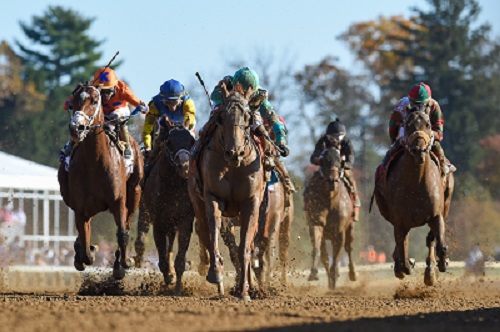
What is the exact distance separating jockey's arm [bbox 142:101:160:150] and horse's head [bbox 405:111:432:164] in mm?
3840

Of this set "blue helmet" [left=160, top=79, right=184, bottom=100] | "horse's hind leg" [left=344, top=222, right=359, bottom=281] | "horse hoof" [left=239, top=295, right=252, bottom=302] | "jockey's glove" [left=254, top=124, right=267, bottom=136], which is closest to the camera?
"horse hoof" [left=239, top=295, right=252, bottom=302]

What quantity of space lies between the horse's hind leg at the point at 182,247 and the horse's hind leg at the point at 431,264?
310cm

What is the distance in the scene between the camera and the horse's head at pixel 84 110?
14883 mm

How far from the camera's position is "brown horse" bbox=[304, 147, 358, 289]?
72.0ft

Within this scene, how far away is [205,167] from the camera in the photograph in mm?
14117

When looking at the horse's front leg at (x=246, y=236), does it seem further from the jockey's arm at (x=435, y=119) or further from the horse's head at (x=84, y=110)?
the jockey's arm at (x=435, y=119)

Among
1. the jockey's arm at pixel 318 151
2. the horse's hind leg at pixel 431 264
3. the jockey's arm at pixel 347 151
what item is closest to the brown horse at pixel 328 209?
the jockey's arm at pixel 318 151

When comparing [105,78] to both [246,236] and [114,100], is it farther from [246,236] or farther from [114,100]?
[246,236]

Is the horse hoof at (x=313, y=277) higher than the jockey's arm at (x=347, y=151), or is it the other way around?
the jockey's arm at (x=347, y=151)

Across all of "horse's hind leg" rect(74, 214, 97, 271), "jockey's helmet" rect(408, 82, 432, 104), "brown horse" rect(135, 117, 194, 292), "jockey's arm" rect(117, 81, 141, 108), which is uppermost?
"jockey's arm" rect(117, 81, 141, 108)

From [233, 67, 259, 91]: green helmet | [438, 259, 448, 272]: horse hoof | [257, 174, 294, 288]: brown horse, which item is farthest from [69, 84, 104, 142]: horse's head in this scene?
[438, 259, 448, 272]: horse hoof

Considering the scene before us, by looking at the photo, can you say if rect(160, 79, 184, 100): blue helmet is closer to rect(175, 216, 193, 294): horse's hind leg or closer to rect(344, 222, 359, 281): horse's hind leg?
rect(175, 216, 193, 294): horse's hind leg

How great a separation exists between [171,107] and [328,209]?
5.85 m

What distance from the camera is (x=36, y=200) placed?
27.7 m
